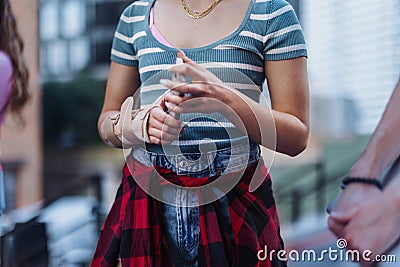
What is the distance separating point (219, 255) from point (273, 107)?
244 mm

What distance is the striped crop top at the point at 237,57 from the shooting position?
846 mm

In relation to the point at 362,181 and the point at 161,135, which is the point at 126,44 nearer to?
the point at 161,135

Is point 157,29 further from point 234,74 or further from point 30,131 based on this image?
point 30,131

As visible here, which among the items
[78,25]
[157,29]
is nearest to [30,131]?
[78,25]

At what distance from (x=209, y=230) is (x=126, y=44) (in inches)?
14.0

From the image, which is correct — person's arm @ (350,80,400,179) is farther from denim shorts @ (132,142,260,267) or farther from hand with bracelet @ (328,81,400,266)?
denim shorts @ (132,142,260,267)

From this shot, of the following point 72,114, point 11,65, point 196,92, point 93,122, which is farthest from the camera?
point 72,114

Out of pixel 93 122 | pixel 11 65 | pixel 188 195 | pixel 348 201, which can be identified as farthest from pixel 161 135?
pixel 93 122

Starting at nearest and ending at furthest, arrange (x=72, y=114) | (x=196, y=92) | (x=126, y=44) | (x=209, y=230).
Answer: (x=196, y=92) < (x=209, y=230) < (x=126, y=44) < (x=72, y=114)

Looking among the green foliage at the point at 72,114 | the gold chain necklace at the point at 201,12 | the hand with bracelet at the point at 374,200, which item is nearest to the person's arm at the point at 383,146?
the hand with bracelet at the point at 374,200

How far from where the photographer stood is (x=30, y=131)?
2.68m

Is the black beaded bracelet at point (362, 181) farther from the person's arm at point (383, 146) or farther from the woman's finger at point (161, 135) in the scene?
the woman's finger at point (161, 135)

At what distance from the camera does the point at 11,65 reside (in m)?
1.30

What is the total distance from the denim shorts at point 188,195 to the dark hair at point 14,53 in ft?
2.07
